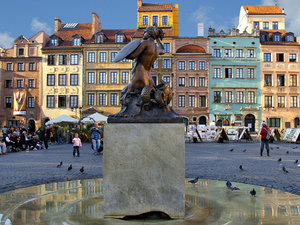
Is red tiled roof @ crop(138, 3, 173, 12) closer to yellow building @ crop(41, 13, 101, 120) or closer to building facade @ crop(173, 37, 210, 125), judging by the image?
building facade @ crop(173, 37, 210, 125)

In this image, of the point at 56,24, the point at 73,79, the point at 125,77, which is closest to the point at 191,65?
the point at 125,77

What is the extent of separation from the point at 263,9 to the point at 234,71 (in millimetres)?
12921

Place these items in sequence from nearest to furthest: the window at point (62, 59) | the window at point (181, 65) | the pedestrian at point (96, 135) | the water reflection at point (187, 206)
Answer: the water reflection at point (187, 206) → the pedestrian at point (96, 135) → the window at point (181, 65) → the window at point (62, 59)

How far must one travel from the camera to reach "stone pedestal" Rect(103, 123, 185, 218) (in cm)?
362

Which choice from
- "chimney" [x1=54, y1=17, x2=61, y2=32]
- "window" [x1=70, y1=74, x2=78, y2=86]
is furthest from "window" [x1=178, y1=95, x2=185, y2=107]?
"chimney" [x1=54, y1=17, x2=61, y2=32]

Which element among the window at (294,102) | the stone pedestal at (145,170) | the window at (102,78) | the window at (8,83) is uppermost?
the window at (102,78)

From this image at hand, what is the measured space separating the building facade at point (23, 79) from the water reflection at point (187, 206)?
3478 centimetres

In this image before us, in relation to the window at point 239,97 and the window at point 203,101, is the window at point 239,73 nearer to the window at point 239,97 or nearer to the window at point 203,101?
the window at point 239,97

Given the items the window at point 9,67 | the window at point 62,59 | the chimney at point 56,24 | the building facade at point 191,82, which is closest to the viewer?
the building facade at point 191,82

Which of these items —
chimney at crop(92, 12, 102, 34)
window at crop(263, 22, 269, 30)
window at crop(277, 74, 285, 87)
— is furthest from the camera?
window at crop(263, 22, 269, 30)

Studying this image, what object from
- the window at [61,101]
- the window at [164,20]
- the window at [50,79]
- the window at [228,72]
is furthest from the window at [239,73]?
the window at [50,79]

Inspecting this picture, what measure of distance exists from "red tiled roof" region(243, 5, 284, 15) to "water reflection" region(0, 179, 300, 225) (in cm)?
4230

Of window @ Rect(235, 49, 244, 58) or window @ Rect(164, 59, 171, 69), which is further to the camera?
window @ Rect(235, 49, 244, 58)

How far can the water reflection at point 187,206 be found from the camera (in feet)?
11.4
